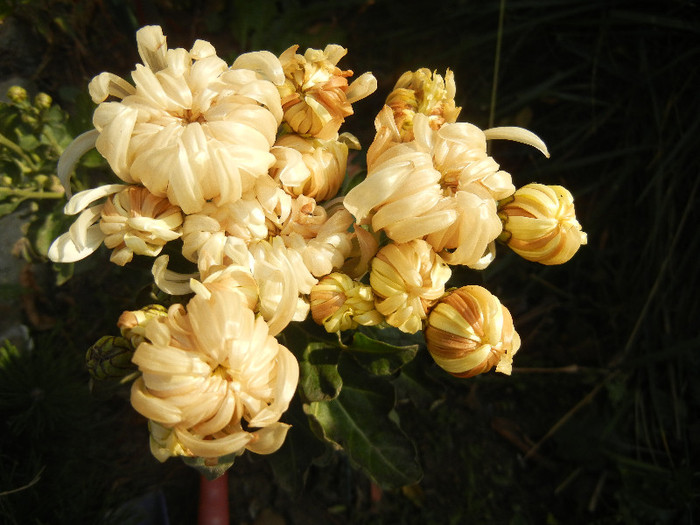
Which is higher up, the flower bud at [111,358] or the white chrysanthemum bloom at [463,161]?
the white chrysanthemum bloom at [463,161]

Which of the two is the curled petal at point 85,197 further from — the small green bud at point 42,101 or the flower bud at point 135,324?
the small green bud at point 42,101

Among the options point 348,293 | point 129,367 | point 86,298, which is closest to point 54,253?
point 129,367

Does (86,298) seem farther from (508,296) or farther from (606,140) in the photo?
(606,140)

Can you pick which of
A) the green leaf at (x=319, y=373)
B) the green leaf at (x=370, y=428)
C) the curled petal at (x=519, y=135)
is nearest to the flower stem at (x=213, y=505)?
the green leaf at (x=370, y=428)

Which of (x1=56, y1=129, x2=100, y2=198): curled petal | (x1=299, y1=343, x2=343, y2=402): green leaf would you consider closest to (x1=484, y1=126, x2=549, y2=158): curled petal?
(x1=299, y1=343, x2=343, y2=402): green leaf

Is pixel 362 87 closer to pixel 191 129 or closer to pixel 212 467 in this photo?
pixel 191 129
